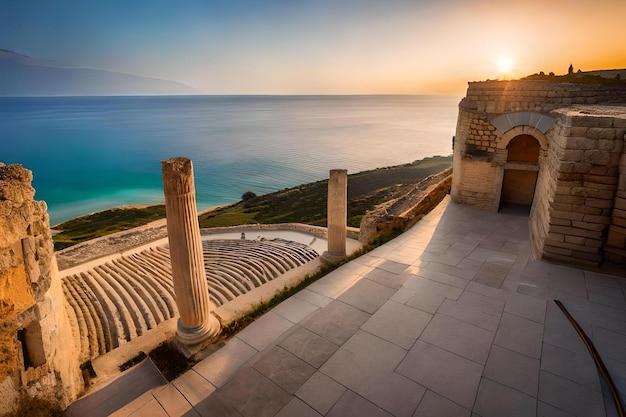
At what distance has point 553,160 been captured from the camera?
25.1 ft

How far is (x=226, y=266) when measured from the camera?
11.7m

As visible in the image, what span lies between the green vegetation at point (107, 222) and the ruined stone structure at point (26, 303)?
30.5 meters

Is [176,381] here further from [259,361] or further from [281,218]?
[281,218]

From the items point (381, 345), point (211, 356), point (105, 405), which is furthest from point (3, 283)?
point (381, 345)

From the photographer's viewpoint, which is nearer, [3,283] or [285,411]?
[3,283]

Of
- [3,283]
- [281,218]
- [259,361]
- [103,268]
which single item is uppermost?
[3,283]

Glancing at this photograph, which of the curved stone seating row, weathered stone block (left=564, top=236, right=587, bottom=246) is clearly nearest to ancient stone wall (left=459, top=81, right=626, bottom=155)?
weathered stone block (left=564, top=236, right=587, bottom=246)

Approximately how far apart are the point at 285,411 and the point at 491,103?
432 inches

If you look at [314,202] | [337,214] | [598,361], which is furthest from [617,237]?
[314,202]

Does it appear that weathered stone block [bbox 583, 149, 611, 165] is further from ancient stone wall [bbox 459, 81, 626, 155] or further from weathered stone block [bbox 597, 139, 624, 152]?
ancient stone wall [bbox 459, 81, 626, 155]

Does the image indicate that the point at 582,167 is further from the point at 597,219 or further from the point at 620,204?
the point at 597,219

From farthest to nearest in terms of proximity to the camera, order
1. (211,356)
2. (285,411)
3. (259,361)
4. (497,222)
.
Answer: (497,222)
(211,356)
(259,361)
(285,411)

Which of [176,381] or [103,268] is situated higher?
[176,381]

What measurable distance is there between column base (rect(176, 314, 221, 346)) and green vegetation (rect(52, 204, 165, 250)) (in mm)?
29900
